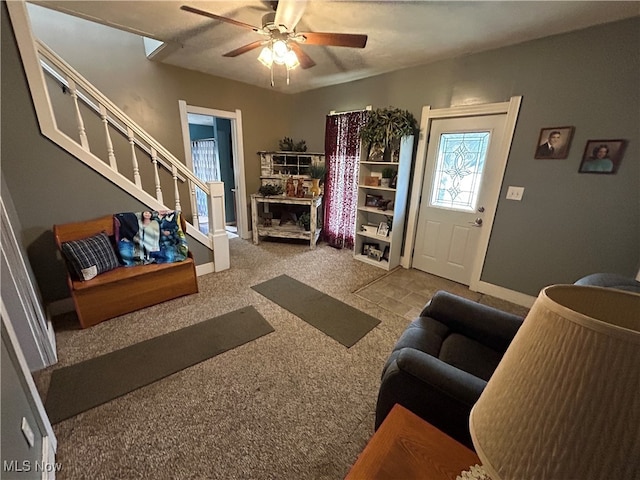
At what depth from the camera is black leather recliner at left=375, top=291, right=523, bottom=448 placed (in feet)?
3.39

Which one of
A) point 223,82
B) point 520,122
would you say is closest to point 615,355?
point 520,122

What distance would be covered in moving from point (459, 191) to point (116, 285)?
11.8 ft

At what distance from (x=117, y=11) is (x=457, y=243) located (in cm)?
399

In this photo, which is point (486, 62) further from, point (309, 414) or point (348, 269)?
point (309, 414)

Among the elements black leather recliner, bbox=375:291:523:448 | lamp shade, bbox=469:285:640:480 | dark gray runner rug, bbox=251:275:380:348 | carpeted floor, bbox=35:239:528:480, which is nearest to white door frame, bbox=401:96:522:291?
carpeted floor, bbox=35:239:528:480

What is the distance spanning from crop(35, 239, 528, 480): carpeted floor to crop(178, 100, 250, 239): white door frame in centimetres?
232

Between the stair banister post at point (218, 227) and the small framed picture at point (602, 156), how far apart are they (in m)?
3.47

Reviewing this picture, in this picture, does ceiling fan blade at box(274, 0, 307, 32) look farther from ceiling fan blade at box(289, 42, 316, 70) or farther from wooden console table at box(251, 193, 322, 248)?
wooden console table at box(251, 193, 322, 248)

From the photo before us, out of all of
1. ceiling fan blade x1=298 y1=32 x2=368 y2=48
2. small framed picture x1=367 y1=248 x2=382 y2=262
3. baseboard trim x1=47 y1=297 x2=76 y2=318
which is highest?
ceiling fan blade x1=298 y1=32 x2=368 y2=48

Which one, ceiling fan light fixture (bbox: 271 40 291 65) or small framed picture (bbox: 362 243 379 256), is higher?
ceiling fan light fixture (bbox: 271 40 291 65)

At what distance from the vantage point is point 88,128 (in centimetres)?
294

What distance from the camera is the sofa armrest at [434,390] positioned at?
3.31 ft

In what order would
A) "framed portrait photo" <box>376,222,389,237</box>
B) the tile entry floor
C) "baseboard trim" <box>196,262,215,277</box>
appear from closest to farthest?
the tile entry floor < "baseboard trim" <box>196,262,215,277</box> < "framed portrait photo" <box>376,222,389,237</box>

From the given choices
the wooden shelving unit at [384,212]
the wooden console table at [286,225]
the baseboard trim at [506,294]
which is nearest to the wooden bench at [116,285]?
the wooden console table at [286,225]
